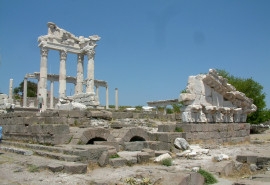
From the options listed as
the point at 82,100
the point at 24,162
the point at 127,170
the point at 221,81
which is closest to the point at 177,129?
the point at 221,81

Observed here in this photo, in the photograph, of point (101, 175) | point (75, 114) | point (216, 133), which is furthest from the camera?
point (216, 133)

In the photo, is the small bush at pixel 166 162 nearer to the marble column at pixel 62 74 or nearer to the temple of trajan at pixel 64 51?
the temple of trajan at pixel 64 51

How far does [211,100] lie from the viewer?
13.6 metres

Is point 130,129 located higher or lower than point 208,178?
higher

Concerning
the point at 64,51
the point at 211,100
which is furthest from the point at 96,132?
the point at 64,51

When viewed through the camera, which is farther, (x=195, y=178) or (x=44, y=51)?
(x=44, y=51)

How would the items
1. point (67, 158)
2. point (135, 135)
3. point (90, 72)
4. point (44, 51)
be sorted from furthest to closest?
1. point (90, 72)
2. point (44, 51)
3. point (135, 135)
4. point (67, 158)

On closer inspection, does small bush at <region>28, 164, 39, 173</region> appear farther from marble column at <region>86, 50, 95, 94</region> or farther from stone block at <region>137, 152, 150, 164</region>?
marble column at <region>86, 50, 95, 94</region>

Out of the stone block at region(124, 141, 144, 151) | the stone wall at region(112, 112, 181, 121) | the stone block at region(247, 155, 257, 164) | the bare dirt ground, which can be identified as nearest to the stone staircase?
the bare dirt ground

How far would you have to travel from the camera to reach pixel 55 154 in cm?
831

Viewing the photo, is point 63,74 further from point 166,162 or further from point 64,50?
point 166,162

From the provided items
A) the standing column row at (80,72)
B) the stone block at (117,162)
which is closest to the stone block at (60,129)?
the stone block at (117,162)

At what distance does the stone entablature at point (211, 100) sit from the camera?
12.4 metres

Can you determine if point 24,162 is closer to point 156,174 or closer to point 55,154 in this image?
point 55,154
